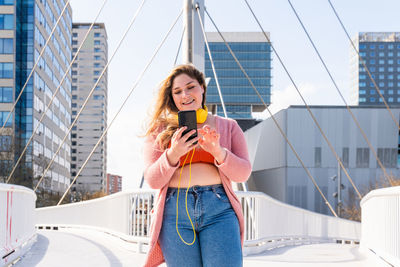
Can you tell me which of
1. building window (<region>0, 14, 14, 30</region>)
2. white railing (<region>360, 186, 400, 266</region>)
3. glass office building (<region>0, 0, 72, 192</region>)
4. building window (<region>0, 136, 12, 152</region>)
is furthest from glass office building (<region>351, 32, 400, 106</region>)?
white railing (<region>360, 186, 400, 266</region>)

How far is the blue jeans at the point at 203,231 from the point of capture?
1.74 meters

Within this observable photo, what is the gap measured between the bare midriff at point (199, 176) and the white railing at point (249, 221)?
5221mm

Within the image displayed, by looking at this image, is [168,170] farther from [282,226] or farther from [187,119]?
[282,226]

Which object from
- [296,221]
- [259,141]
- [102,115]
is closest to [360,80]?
[102,115]

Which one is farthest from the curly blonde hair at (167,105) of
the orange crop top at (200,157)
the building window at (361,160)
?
the building window at (361,160)

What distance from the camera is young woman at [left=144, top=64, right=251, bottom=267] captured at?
1758mm

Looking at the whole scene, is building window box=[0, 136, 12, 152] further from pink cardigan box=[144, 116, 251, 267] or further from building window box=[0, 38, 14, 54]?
pink cardigan box=[144, 116, 251, 267]

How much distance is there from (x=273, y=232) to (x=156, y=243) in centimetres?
659

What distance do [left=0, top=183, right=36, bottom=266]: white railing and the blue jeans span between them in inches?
140

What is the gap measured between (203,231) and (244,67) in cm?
8884

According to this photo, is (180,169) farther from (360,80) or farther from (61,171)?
(360,80)

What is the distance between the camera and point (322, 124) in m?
40.0

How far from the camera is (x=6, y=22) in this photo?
4344 centimetres

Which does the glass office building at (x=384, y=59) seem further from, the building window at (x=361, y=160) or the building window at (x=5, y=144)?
the building window at (x=5, y=144)
